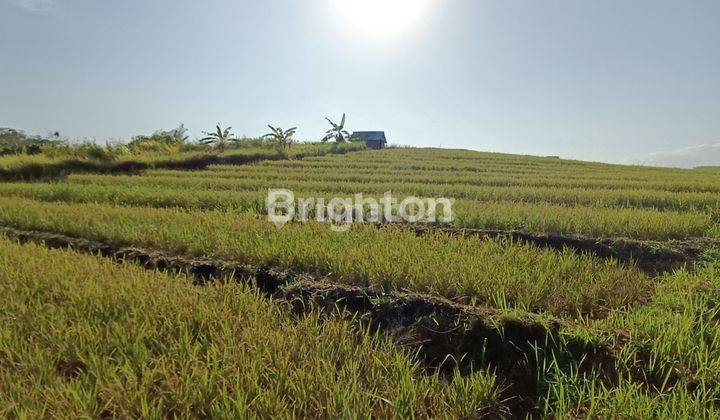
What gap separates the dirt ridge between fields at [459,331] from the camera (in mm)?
1845

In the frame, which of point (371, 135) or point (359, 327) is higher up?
point (371, 135)

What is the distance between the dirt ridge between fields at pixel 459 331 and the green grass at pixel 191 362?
18 cm

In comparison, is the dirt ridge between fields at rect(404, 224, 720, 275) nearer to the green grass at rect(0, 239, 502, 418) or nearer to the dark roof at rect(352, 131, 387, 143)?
the green grass at rect(0, 239, 502, 418)

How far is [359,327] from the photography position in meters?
2.26

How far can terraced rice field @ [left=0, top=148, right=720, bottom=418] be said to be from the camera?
4.89 feet

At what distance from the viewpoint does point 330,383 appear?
1543 millimetres

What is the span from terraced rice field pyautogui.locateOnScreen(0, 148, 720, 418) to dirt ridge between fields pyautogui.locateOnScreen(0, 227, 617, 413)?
0.04 ft

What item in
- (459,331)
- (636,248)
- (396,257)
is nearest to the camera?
(459,331)

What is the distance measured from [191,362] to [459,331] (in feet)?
4.50

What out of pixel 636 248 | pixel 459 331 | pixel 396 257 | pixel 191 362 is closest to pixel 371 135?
pixel 636 248

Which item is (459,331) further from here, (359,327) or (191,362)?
(191,362)

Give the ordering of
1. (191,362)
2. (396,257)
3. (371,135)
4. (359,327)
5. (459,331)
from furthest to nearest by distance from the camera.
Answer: (371,135) < (396,257) < (359,327) < (459,331) < (191,362)

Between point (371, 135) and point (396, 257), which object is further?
point (371, 135)

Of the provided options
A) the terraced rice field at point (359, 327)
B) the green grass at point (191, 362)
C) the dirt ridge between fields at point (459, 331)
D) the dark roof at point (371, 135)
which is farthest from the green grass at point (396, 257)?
the dark roof at point (371, 135)
